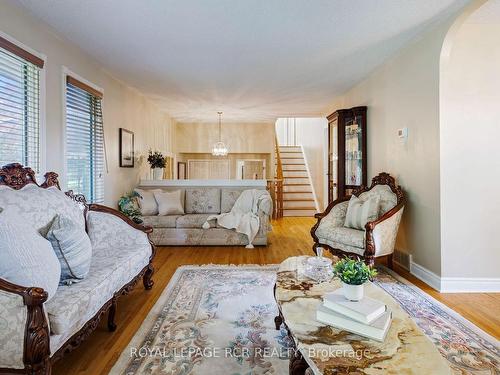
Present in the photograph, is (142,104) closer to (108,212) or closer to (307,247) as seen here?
(108,212)

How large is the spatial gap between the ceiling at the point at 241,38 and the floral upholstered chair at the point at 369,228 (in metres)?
1.64

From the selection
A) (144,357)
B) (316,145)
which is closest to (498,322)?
(144,357)

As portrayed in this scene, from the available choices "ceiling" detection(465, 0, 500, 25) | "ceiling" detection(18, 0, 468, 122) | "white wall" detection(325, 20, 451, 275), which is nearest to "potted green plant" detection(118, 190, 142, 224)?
"ceiling" detection(18, 0, 468, 122)

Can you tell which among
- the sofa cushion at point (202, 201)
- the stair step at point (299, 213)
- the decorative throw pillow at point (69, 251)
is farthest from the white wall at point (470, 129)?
the stair step at point (299, 213)

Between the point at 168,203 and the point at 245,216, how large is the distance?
130cm

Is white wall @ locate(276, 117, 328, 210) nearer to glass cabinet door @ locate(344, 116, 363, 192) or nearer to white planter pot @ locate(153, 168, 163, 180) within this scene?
glass cabinet door @ locate(344, 116, 363, 192)

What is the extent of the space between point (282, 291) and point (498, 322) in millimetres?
1805

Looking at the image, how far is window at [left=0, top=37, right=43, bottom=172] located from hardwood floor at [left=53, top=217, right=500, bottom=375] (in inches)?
59.9

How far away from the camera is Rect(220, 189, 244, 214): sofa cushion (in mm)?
5227

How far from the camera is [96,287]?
6.07ft

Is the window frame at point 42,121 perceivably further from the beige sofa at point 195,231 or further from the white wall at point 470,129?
the white wall at point 470,129

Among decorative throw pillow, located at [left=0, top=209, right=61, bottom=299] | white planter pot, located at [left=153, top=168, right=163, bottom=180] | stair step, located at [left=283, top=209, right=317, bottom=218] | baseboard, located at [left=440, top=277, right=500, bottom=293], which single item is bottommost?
baseboard, located at [left=440, top=277, right=500, bottom=293]

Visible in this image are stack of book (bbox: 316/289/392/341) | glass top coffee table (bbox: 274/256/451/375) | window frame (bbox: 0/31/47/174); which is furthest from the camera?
window frame (bbox: 0/31/47/174)

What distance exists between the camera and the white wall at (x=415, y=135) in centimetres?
298
